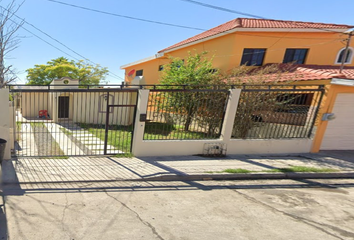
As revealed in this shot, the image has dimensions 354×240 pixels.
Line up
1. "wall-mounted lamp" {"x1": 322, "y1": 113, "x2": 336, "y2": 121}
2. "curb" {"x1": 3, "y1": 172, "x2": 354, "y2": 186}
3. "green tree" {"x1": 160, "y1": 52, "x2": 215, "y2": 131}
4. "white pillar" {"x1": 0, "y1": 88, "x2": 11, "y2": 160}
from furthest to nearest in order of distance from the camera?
"green tree" {"x1": 160, "y1": 52, "x2": 215, "y2": 131}, "wall-mounted lamp" {"x1": 322, "y1": 113, "x2": 336, "y2": 121}, "curb" {"x1": 3, "y1": 172, "x2": 354, "y2": 186}, "white pillar" {"x1": 0, "y1": 88, "x2": 11, "y2": 160}

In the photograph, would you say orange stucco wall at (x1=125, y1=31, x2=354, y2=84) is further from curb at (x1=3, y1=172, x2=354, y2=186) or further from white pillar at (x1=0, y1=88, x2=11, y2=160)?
white pillar at (x1=0, y1=88, x2=11, y2=160)

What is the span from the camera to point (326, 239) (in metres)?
2.48

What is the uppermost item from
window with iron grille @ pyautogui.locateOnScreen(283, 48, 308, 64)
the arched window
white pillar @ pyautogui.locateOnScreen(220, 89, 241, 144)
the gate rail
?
the arched window

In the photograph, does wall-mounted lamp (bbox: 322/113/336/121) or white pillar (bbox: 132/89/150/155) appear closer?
white pillar (bbox: 132/89/150/155)

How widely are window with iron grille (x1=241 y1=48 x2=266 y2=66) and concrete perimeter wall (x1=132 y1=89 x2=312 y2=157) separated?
5.96m

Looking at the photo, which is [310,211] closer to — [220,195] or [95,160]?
[220,195]

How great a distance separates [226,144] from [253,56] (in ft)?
24.6

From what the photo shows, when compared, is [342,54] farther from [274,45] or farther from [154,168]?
[154,168]

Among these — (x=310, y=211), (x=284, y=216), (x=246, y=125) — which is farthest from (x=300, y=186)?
(x=246, y=125)

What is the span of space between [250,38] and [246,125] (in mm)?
6462

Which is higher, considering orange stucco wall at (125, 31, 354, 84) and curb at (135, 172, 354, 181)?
orange stucco wall at (125, 31, 354, 84)

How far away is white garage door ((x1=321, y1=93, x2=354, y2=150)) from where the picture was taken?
251 inches

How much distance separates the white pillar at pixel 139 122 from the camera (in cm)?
496

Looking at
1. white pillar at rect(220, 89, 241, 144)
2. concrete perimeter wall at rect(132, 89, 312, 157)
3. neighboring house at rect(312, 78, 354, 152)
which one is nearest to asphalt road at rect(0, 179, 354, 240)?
concrete perimeter wall at rect(132, 89, 312, 157)
